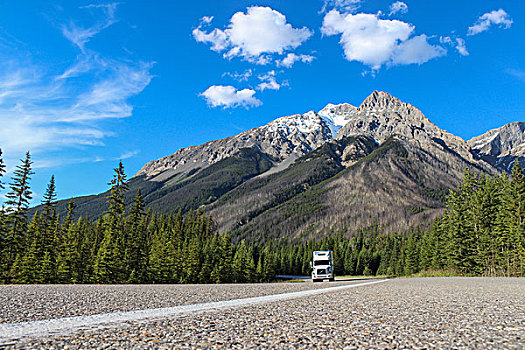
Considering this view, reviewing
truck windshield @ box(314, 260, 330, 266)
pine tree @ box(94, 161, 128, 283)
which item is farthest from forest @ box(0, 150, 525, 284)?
truck windshield @ box(314, 260, 330, 266)

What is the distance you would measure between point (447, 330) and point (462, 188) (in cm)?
6019

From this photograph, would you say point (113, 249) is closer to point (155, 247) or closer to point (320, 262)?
point (155, 247)

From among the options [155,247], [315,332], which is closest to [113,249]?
[155,247]

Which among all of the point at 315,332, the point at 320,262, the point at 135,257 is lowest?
the point at 135,257

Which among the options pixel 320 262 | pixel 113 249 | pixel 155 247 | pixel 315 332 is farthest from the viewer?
pixel 155 247

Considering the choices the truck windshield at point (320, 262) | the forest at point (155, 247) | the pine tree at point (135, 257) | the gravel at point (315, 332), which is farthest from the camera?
the truck windshield at point (320, 262)

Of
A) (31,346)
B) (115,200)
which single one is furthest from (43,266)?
(31,346)

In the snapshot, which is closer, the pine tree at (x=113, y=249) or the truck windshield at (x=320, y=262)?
the pine tree at (x=113, y=249)

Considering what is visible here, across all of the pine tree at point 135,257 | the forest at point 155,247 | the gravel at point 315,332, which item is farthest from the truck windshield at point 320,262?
the gravel at point 315,332

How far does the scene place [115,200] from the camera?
50.8 meters

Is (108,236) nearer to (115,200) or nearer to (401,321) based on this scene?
(115,200)

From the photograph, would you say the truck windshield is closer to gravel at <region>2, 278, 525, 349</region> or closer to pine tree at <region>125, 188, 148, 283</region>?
pine tree at <region>125, 188, 148, 283</region>

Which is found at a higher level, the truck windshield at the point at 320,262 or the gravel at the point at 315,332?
the gravel at the point at 315,332

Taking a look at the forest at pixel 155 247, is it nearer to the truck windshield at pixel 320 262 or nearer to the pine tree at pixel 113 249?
the pine tree at pixel 113 249
